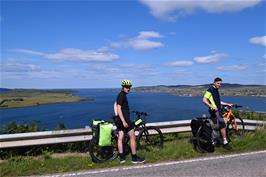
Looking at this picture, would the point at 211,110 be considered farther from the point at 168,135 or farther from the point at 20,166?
the point at 20,166

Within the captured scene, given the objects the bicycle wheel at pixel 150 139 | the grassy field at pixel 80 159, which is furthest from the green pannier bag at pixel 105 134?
the bicycle wheel at pixel 150 139

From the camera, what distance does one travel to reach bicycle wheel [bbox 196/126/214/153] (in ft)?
24.0

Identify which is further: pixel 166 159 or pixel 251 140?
pixel 251 140

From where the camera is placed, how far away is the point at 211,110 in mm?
7738

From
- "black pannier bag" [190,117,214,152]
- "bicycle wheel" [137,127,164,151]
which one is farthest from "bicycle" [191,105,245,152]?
"bicycle wheel" [137,127,164,151]

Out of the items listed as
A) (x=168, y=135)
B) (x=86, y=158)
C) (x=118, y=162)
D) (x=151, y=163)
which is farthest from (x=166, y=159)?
(x=168, y=135)

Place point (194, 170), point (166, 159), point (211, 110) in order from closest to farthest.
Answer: point (194, 170) < point (166, 159) < point (211, 110)

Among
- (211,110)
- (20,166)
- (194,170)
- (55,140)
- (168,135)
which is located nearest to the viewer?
(194,170)

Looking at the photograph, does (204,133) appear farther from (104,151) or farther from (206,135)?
(104,151)

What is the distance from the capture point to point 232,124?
8719 mm

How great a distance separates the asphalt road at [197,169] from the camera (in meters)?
5.38

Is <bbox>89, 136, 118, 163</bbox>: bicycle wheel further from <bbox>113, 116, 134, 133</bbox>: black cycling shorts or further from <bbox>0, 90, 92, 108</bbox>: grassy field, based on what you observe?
<bbox>0, 90, 92, 108</bbox>: grassy field

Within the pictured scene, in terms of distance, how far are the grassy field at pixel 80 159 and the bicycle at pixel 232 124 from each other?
19.3 inches

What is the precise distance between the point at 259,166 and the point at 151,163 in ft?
7.00
